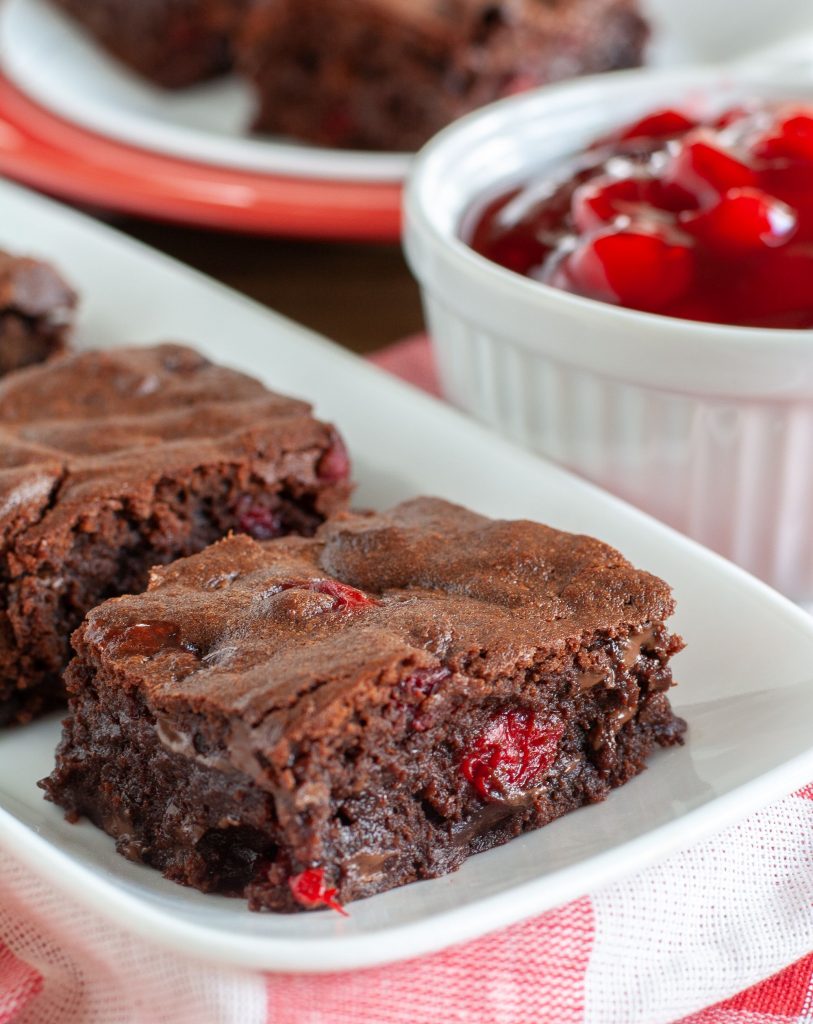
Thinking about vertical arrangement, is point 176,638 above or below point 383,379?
above

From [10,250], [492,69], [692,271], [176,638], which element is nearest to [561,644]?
[176,638]

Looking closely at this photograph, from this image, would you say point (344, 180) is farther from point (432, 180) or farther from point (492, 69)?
point (432, 180)

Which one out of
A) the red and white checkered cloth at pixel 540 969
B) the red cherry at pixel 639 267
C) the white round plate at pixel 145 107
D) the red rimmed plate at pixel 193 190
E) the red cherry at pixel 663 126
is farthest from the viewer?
the white round plate at pixel 145 107

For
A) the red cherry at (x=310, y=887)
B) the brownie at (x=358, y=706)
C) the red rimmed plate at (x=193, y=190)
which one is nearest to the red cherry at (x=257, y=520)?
the brownie at (x=358, y=706)

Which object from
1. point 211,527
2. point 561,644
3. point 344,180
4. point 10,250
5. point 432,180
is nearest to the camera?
point 561,644

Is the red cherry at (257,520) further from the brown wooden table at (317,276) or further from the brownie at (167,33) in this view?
the brownie at (167,33)

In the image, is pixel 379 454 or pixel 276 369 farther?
pixel 276 369
